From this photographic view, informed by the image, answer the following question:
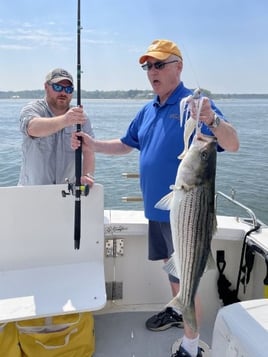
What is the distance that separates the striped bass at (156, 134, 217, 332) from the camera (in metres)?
1.79

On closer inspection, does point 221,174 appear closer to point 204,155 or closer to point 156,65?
point 156,65

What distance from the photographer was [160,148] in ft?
7.94

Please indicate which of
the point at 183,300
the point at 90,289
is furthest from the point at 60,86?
the point at 183,300

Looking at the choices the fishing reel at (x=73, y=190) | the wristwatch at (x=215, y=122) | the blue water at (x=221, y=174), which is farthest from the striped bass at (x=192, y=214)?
the blue water at (x=221, y=174)

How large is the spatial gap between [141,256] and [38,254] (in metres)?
0.85

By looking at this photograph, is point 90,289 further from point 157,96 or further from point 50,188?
point 157,96

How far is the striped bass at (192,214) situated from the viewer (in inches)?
70.3

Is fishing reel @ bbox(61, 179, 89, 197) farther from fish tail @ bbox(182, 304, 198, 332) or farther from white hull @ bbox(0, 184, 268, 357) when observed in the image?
fish tail @ bbox(182, 304, 198, 332)

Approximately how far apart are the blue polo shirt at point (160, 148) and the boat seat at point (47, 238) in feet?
1.28

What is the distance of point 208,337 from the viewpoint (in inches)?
113

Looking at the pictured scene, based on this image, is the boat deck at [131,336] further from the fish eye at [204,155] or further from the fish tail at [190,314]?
the fish eye at [204,155]

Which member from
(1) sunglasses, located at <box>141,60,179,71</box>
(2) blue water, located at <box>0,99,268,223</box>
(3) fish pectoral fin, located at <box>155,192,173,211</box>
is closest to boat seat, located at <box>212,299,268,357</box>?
(3) fish pectoral fin, located at <box>155,192,173,211</box>

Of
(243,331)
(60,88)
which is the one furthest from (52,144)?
(243,331)

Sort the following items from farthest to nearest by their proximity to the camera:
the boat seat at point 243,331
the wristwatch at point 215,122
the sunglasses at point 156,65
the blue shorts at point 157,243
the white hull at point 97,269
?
the blue shorts at point 157,243 → the sunglasses at point 156,65 → the white hull at point 97,269 → the wristwatch at point 215,122 → the boat seat at point 243,331
